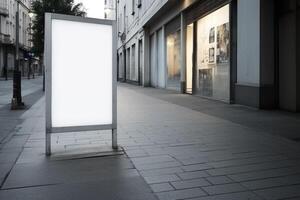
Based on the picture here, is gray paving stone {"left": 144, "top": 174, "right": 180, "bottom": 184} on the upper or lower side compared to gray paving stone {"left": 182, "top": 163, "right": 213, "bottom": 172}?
lower

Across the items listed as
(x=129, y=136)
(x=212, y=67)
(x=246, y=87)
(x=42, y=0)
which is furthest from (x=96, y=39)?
(x=42, y=0)

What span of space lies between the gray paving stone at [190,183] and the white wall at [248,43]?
756 cm

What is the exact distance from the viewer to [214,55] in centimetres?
1623

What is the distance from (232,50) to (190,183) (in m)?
10.0

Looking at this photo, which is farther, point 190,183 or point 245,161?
point 245,161

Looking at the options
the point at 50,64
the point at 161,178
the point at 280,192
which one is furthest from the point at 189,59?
the point at 280,192

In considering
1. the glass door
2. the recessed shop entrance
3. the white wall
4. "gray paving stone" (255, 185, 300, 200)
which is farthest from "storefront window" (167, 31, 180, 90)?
"gray paving stone" (255, 185, 300, 200)

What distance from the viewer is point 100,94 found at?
6430 mm

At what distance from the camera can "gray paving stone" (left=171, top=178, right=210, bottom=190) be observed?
4.52 metres

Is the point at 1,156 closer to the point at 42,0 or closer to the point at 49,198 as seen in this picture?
the point at 49,198

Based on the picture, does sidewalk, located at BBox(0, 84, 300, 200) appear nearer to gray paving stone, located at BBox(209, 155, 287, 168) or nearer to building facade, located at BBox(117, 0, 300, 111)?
gray paving stone, located at BBox(209, 155, 287, 168)

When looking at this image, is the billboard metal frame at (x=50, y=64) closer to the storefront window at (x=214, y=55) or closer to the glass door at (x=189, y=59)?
the storefront window at (x=214, y=55)

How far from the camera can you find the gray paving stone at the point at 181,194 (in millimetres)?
4176

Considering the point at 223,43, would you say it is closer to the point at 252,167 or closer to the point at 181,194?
the point at 252,167
